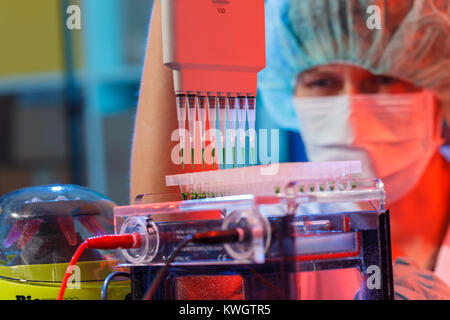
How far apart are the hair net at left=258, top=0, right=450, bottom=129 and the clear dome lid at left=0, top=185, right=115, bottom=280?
4.77ft

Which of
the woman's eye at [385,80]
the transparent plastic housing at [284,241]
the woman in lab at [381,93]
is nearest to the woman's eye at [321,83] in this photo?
the woman in lab at [381,93]

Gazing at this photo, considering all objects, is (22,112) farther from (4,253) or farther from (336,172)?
(336,172)

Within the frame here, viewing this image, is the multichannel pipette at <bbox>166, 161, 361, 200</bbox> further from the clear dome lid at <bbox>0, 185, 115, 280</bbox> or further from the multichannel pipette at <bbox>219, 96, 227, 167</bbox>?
the clear dome lid at <bbox>0, 185, 115, 280</bbox>

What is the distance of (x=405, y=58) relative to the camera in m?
2.08

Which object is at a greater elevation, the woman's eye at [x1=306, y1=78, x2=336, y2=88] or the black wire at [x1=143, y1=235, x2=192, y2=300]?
the woman's eye at [x1=306, y1=78, x2=336, y2=88]

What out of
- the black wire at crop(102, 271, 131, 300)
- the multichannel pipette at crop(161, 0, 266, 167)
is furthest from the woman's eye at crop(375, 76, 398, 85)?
the black wire at crop(102, 271, 131, 300)

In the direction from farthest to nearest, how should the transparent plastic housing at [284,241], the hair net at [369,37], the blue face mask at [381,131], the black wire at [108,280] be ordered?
the blue face mask at [381,131], the hair net at [369,37], the black wire at [108,280], the transparent plastic housing at [284,241]

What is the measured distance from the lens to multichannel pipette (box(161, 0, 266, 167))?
0.77 metres

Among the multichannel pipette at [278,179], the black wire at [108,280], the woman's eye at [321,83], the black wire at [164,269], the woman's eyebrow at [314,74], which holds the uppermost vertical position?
the woman's eyebrow at [314,74]

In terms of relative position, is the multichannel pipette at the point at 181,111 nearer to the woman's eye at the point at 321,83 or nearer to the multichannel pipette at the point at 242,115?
the multichannel pipette at the point at 242,115

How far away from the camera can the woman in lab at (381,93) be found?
6.74 feet

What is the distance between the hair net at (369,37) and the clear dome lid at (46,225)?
4.77 feet

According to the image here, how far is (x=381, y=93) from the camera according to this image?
2.23m

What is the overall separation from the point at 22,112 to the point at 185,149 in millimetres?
2971
